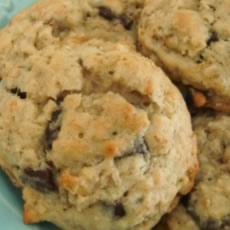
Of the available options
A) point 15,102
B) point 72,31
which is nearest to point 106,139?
point 15,102

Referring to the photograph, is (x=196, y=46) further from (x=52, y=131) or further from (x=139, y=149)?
(x=52, y=131)

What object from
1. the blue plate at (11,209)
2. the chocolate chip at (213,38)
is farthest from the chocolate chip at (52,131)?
the chocolate chip at (213,38)

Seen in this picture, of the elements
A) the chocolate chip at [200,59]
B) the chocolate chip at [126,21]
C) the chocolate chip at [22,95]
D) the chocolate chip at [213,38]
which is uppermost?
the chocolate chip at [22,95]

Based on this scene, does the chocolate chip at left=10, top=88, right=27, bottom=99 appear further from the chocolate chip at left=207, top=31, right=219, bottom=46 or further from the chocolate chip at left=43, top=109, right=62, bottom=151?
the chocolate chip at left=207, top=31, right=219, bottom=46

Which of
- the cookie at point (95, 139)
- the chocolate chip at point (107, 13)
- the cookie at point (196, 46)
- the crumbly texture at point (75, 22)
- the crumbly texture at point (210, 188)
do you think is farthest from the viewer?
the chocolate chip at point (107, 13)

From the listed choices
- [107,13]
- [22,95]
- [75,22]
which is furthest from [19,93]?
[107,13]

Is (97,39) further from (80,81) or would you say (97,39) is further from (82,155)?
(82,155)

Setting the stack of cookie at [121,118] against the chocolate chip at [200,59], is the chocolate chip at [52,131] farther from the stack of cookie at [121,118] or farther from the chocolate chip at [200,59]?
the chocolate chip at [200,59]
